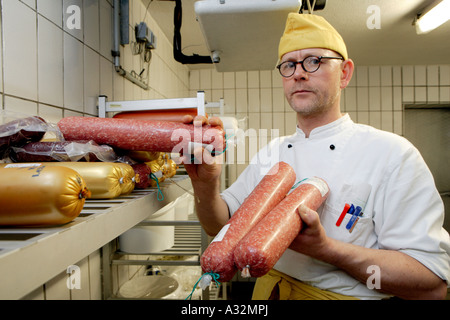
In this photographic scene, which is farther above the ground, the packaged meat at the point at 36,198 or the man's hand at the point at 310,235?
the packaged meat at the point at 36,198

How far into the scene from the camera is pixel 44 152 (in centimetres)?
72

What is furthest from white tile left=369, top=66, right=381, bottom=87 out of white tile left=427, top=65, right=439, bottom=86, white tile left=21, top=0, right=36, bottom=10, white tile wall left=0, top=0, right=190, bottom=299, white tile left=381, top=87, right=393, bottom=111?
white tile left=21, top=0, right=36, bottom=10

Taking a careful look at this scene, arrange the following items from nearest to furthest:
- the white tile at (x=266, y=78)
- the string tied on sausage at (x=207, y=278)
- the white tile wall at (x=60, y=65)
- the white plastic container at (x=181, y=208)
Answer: the string tied on sausage at (x=207, y=278), the white tile wall at (x=60, y=65), the white plastic container at (x=181, y=208), the white tile at (x=266, y=78)

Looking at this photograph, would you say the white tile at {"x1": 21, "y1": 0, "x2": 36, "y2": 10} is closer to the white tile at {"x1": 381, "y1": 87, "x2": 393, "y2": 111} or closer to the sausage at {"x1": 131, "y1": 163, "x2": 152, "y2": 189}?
the sausage at {"x1": 131, "y1": 163, "x2": 152, "y2": 189}

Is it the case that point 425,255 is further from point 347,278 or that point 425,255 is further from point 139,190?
point 139,190

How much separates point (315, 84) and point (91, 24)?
109 cm

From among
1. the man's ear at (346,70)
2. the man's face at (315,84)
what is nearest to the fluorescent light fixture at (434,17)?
the man's ear at (346,70)

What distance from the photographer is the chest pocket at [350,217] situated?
953 millimetres

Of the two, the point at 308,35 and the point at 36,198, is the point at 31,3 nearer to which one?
the point at 36,198

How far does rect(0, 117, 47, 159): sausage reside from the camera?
653 millimetres

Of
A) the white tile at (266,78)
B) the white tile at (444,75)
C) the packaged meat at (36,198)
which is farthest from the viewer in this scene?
the white tile at (266,78)

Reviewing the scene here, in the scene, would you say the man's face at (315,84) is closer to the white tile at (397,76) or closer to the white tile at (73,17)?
the white tile at (73,17)

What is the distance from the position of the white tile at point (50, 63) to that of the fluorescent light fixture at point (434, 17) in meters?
2.21
